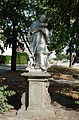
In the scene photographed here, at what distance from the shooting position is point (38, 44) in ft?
29.5

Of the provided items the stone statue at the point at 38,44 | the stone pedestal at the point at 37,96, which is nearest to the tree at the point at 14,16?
the stone statue at the point at 38,44

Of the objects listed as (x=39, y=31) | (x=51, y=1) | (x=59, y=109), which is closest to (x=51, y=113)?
(x=59, y=109)

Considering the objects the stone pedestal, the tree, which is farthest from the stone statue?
the tree

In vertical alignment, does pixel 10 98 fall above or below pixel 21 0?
below

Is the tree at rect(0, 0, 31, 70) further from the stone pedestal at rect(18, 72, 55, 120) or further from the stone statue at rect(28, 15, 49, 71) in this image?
the stone pedestal at rect(18, 72, 55, 120)

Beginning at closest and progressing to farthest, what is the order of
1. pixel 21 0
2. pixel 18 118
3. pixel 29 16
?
1. pixel 18 118
2. pixel 21 0
3. pixel 29 16

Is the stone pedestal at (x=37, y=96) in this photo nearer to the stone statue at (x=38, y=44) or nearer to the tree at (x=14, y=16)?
Result: the stone statue at (x=38, y=44)

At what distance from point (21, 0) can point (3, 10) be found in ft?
5.58

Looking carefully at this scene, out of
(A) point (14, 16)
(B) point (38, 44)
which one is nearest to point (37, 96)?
(B) point (38, 44)

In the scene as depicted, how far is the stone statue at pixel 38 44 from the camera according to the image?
893 cm

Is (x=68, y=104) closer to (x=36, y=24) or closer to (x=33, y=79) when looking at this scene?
(x=33, y=79)

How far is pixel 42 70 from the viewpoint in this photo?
8836mm

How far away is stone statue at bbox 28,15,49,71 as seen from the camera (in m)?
8.93

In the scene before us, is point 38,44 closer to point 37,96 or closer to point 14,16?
point 37,96
